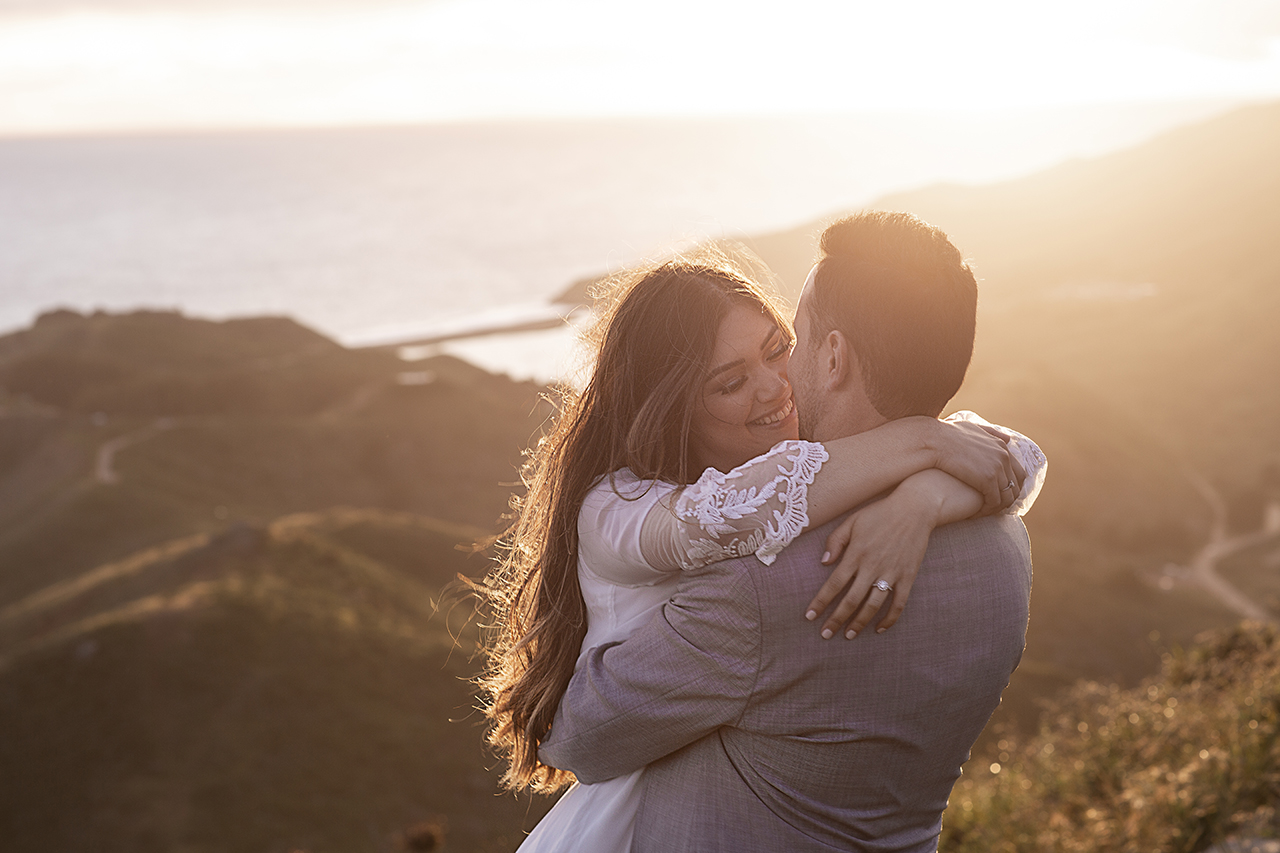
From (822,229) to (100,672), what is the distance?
83.3 ft

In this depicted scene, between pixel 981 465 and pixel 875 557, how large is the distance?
42cm

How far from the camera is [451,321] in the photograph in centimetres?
11731

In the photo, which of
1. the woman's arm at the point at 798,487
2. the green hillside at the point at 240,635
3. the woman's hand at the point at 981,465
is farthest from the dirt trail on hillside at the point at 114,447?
the woman's hand at the point at 981,465

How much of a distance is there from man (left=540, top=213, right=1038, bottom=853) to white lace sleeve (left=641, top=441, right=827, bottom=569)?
1.9 inches

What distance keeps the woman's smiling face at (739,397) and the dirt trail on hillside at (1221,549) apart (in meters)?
64.5

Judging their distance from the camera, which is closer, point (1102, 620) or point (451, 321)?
point (1102, 620)

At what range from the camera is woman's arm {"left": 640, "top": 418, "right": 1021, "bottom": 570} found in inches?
81.5

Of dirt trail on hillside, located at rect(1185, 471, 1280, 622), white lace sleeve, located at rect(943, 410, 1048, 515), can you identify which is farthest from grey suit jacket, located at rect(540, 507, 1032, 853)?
dirt trail on hillside, located at rect(1185, 471, 1280, 622)

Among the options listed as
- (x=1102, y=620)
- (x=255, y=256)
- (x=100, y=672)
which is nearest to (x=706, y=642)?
(x=100, y=672)

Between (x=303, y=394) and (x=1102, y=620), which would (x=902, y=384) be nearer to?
(x=1102, y=620)

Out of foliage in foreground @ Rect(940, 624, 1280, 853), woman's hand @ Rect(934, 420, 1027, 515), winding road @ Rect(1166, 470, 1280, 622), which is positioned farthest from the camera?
winding road @ Rect(1166, 470, 1280, 622)

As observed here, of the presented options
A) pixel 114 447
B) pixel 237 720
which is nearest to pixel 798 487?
pixel 237 720

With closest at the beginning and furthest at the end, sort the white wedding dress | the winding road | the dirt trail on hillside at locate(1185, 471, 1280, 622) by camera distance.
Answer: the white wedding dress, the dirt trail on hillside at locate(1185, 471, 1280, 622), the winding road

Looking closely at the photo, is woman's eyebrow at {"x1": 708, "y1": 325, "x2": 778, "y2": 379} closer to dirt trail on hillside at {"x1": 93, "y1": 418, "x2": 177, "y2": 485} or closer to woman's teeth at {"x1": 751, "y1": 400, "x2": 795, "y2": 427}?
woman's teeth at {"x1": 751, "y1": 400, "x2": 795, "y2": 427}
